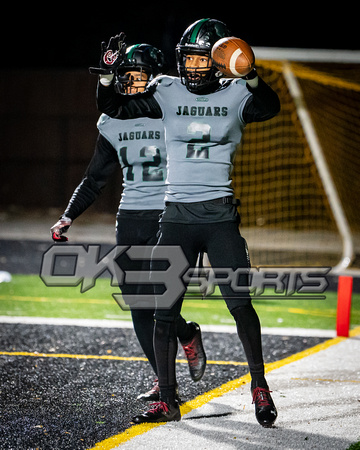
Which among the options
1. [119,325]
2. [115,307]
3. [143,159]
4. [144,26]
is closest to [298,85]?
[115,307]

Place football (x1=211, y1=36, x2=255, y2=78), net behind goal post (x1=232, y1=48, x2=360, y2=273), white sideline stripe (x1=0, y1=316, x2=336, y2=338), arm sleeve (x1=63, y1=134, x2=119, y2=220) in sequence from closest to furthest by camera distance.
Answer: football (x1=211, y1=36, x2=255, y2=78) < arm sleeve (x1=63, y1=134, x2=119, y2=220) < white sideline stripe (x1=0, y1=316, x2=336, y2=338) < net behind goal post (x1=232, y1=48, x2=360, y2=273)

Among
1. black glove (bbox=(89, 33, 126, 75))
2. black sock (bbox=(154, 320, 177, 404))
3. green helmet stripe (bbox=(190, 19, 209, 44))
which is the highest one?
green helmet stripe (bbox=(190, 19, 209, 44))

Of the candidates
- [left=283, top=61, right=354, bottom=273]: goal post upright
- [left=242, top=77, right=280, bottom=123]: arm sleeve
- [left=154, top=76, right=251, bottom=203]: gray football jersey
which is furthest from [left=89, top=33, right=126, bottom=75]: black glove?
[left=283, top=61, right=354, bottom=273]: goal post upright

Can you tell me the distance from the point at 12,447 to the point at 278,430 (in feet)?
4.41

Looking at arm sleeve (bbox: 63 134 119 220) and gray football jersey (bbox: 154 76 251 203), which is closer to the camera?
gray football jersey (bbox: 154 76 251 203)

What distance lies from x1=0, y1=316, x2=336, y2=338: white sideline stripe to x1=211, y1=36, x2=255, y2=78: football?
3.53m

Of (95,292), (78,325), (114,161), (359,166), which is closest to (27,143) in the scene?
(359,166)

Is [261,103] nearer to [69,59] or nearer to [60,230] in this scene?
[60,230]

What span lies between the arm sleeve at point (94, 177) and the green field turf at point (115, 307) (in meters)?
3.03

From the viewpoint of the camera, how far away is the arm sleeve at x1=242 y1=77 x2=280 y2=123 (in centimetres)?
388

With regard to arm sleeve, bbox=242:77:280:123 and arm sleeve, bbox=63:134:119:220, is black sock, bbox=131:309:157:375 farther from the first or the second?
arm sleeve, bbox=242:77:280:123

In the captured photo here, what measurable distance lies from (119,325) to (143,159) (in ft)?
9.95

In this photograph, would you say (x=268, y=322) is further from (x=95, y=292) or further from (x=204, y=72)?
(x=204, y=72)

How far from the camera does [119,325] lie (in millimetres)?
7203
